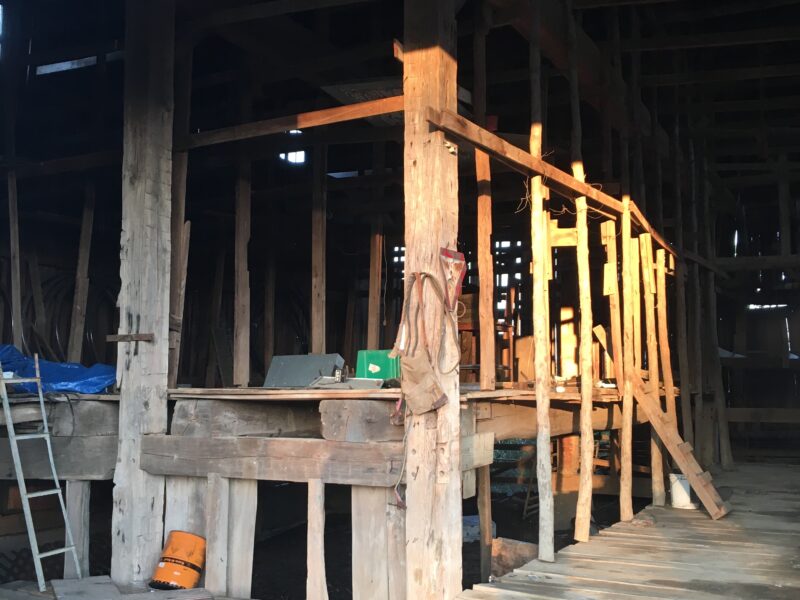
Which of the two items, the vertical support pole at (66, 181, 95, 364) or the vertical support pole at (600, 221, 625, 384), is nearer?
the vertical support pole at (600, 221, 625, 384)

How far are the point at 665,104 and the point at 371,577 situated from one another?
9.79 meters

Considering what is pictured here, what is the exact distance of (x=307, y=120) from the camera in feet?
23.8

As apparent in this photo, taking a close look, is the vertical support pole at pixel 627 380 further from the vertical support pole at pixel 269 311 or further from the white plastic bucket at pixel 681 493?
the vertical support pole at pixel 269 311

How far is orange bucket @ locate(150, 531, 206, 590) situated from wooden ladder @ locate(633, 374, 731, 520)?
5.29 meters

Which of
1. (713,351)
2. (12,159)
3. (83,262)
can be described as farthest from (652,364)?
(12,159)

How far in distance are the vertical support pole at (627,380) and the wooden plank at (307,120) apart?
4.04m

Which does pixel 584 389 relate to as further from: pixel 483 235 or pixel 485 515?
pixel 483 235

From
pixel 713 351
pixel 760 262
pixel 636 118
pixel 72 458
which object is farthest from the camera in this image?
pixel 713 351

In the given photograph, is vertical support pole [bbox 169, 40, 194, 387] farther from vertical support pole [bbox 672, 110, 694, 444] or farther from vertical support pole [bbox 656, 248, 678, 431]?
vertical support pole [bbox 672, 110, 694, 444]

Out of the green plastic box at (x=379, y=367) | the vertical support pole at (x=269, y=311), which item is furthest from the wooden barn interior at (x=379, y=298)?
the green plastic box at (x=379, y=367)

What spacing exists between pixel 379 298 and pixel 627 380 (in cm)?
327

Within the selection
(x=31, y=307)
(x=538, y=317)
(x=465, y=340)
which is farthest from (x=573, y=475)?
(x=31, y=307)

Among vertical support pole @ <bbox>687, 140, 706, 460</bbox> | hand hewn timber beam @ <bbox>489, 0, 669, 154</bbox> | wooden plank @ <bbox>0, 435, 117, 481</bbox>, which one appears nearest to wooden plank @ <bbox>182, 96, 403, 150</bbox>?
hand hewn timber beam @ <bbox>489, 0, 669, 154</bbox>

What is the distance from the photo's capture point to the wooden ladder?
9594 mm
